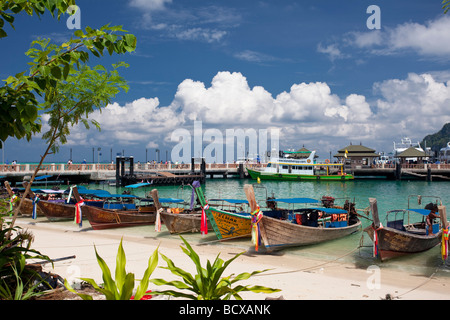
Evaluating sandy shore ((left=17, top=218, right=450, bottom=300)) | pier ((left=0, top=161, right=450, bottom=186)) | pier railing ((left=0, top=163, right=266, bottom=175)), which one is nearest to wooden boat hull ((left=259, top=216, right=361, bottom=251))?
sandy shore ((left=17, top=218, right=450, bottom=300))

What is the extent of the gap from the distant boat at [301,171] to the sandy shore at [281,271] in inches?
1850

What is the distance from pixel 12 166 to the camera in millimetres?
40594

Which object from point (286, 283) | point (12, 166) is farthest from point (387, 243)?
point (12, 166)

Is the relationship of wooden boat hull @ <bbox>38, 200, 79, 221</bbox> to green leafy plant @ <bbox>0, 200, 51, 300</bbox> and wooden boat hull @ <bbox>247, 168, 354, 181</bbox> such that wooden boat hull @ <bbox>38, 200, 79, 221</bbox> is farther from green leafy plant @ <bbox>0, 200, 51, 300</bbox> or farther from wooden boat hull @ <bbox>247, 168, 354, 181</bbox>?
wooden boat hull @ <bbox>247, 168, 354, 181</bbox>

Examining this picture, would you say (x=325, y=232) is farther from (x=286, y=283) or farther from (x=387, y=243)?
(x=286, y=283)

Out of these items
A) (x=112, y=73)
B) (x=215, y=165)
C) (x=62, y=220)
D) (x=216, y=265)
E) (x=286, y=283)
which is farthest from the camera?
(x=215, y=165)

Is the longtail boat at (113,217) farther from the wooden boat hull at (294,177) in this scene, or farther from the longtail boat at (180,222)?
the wooden boat hull at (294,177)

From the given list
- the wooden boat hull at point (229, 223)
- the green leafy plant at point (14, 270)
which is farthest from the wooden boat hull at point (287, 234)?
the green leafy plant at point (14, 270)

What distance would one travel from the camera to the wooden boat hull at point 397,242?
1160 cm

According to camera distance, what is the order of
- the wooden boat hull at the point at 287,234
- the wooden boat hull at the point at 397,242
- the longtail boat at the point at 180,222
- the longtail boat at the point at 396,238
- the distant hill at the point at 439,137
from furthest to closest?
the distant hill at the point at 439,137, the longtail boat at the point at 180,222, the wooden boat hull at the point at 287,234, the wooden boat hull at the point at 397,242, the longtail boat at the point at 396,238

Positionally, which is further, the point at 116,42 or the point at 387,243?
the point at 387,243

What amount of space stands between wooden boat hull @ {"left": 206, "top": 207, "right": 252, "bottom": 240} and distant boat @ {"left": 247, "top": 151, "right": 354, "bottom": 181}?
4568cm

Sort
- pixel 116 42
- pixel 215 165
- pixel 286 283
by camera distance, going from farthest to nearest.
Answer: pixel 215 165
pixel 286 283
pixel 116 42
